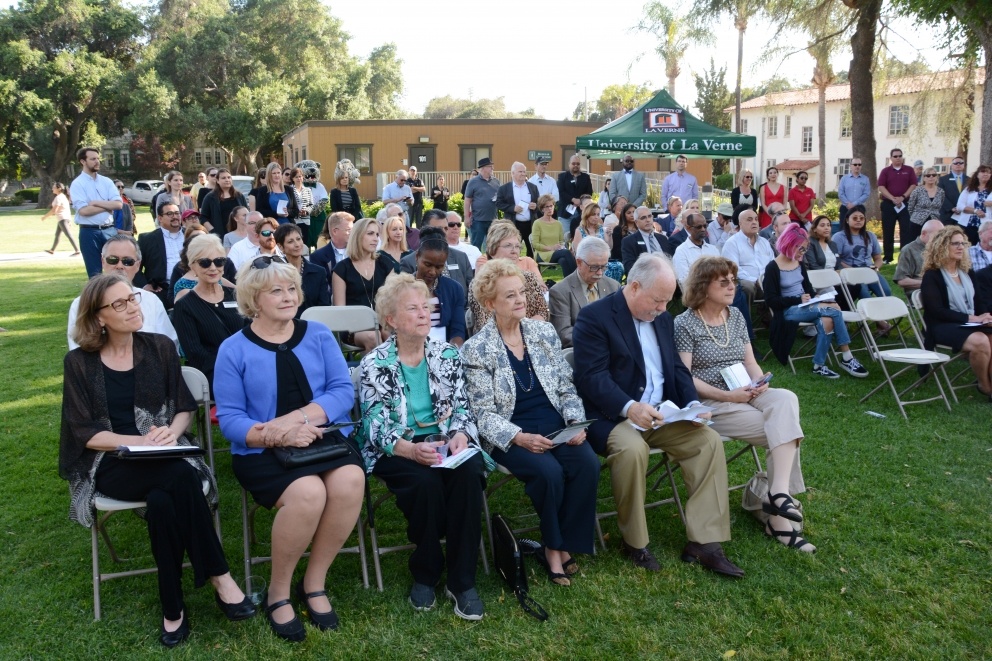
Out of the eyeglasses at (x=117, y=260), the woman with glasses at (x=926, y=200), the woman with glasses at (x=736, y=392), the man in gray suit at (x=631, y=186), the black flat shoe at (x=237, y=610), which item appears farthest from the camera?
the man in gray suit at (x=631, y=186)

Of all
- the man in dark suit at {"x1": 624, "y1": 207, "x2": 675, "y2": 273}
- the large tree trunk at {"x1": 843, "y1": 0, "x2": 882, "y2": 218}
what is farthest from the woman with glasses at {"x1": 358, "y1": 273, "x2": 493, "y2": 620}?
the large tree trunk at {"x1": 843, "y1": 0, "x2": 882, "y2": 218}

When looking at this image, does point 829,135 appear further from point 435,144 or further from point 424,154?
point 424,154

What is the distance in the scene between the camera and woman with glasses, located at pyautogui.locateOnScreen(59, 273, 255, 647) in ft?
11.2

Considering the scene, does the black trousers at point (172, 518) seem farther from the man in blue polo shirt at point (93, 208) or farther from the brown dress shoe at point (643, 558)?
the man in blue polo shirt at point (93, 208)

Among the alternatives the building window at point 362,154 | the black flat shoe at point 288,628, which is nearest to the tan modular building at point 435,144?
the building window at point 362,154

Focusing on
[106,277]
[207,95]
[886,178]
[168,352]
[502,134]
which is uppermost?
[207,95]

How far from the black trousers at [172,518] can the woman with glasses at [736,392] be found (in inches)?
110

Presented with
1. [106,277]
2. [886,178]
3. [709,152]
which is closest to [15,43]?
[709,152]

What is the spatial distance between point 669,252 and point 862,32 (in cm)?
1070

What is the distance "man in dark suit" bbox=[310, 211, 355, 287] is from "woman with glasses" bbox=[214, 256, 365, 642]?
143 inches

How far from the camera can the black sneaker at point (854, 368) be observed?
7.58 meters

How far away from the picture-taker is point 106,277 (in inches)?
146

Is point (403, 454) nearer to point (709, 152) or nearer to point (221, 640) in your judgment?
point (221, 640)

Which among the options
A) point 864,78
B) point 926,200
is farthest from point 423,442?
point 864,78
